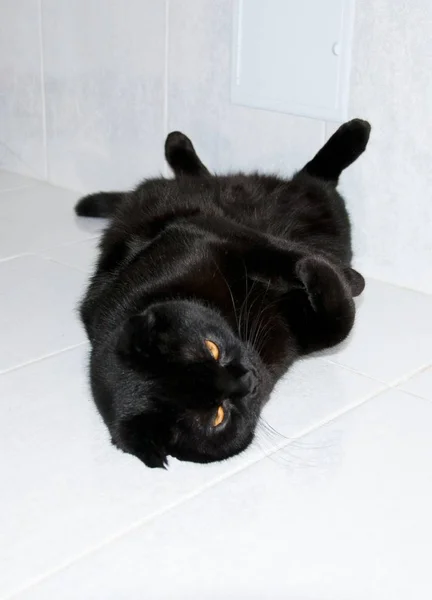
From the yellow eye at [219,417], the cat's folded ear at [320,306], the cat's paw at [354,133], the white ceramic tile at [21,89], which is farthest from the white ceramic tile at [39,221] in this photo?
the yellow eye at [219,417]

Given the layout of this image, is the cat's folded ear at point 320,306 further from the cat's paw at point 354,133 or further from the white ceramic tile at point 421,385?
the cat's paw at point 354,133

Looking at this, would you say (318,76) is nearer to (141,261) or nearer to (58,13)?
(141,261)

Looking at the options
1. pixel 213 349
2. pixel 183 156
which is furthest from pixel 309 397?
pixel 183 156

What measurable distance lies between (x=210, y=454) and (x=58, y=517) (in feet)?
0.66

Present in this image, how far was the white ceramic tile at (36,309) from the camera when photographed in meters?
1.37

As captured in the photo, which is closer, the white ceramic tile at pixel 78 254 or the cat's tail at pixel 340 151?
the cat's tail at pixel 340 151

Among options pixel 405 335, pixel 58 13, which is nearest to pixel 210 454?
pixel 405 335

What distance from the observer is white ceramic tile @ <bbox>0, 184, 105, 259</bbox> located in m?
1.81

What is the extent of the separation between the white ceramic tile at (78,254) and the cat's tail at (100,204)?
7cm

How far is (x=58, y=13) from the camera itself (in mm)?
1987

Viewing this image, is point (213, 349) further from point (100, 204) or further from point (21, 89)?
point (21, 89)

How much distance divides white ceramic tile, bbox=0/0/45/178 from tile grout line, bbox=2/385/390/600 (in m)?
1.34

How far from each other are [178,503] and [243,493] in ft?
0.27

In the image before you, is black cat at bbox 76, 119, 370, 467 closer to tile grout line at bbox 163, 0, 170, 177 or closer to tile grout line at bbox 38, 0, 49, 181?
tile grout line at bbox 163, 0, 170, 177
